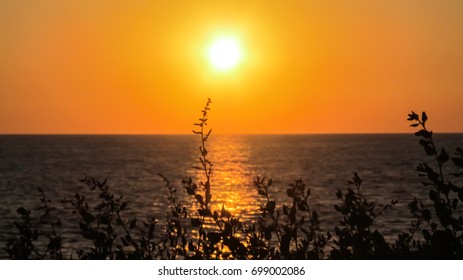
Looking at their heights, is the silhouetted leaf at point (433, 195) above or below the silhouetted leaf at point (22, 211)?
above

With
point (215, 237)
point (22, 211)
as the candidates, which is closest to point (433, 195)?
point (215, 237)

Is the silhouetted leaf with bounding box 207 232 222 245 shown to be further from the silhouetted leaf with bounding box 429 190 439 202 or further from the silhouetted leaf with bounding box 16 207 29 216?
the silhouetted leaf with bounding box 429 190 439 202

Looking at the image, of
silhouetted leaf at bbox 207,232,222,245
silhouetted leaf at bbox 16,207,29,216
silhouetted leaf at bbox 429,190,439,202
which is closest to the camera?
silhouetted leaf at bbox 429,190,439,202

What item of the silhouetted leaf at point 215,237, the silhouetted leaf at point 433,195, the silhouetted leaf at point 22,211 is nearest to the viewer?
the silhouetted leaf at point 433,195

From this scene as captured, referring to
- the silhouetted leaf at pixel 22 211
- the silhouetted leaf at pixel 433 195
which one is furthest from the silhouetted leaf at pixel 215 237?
the silhouetted leaf at pixel 433 195

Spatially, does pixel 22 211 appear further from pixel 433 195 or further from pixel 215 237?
pixel 433 195

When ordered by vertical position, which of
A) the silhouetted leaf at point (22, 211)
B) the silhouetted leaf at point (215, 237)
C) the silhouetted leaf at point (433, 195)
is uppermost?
the silhouetted leaf at point (433, 195)

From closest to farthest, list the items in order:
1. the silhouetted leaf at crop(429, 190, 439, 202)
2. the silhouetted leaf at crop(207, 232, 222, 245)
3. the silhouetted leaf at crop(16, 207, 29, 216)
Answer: the silhouetted leaf at crop(429, 190, 439, 202) → the silhouetted leaf at crop(207, 232, 222, 245) → the silhouetted leaf at crop(16, 207, 29, 216)

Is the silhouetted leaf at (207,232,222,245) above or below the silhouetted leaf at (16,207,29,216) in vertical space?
below

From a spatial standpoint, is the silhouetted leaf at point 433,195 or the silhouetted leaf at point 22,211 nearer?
the silhouetted leaf at point 433,195

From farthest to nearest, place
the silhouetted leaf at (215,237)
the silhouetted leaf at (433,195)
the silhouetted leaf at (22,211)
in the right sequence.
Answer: the silhouetted leaf at (22,211)
the silhouetted leaf at (215,237)
the silhouetted leaf at (433,195)

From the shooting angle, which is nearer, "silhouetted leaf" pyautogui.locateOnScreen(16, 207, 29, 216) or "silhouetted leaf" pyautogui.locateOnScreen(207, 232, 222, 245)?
"silhouetted leaf" pyautogui.locateOnScreen(207, 232, 222, 245)

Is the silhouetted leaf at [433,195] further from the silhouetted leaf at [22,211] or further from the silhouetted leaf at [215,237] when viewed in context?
the silhouetted leaf at [22,211]

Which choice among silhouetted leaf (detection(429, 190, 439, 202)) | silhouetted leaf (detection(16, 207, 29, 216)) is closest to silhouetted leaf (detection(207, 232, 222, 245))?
silhouetted leaf (detection(16, 207, 29, 216))
